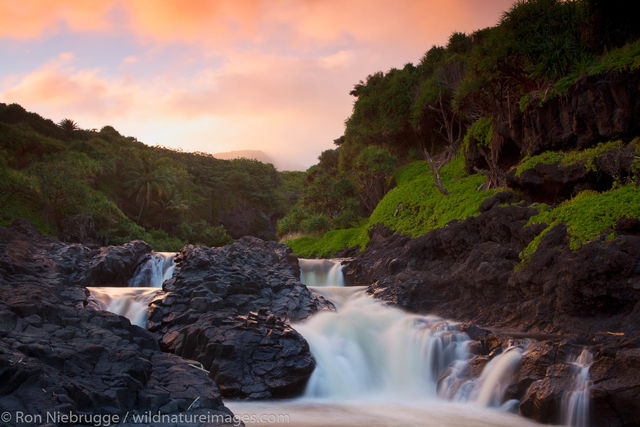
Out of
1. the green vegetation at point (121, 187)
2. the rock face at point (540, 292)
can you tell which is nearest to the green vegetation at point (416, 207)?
the rock face at point (540, 292)

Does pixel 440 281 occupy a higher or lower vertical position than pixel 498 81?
lower

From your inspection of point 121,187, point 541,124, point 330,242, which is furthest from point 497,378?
point 121,187

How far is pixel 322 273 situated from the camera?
23.9 metres

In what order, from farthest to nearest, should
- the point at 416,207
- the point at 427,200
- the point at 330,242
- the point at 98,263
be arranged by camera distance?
the point at 330,242
the point at 416,207
the point at 427,200
the point at 98,263

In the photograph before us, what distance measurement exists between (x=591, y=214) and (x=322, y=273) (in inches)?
567

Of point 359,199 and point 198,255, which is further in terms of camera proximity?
point 359,199

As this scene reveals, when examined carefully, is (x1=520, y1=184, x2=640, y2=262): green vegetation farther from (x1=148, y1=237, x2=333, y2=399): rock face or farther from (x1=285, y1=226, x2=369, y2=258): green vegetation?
(x1=285, y1=226, x2=369, y2=258): green vegetation

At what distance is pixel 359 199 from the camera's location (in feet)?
126

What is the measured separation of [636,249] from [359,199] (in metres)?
28.5

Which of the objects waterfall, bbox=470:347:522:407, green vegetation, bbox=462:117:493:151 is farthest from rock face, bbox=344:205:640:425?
green vegetation, bbox=462:117:493:151

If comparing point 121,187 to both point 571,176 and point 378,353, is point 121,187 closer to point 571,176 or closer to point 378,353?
point 378,353

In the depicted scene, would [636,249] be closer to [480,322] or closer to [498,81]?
[480,322]

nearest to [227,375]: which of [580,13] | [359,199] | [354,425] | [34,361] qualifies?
[354,425]

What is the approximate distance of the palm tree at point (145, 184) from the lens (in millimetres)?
43312
